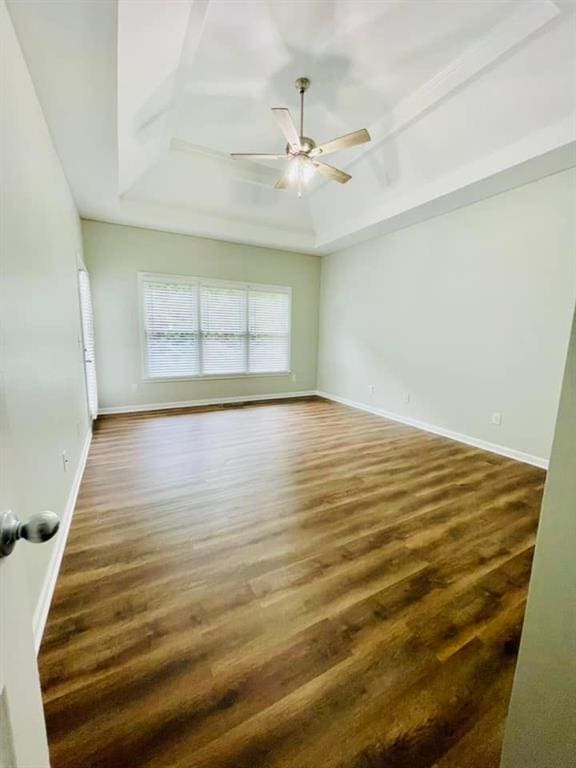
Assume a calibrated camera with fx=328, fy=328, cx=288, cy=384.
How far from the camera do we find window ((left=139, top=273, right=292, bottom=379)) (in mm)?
5074

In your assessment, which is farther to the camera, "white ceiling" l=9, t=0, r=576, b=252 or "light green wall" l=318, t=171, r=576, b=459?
"light green wall" l=318, t=171, r=576, b=459

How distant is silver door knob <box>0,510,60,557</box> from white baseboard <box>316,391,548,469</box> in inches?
156

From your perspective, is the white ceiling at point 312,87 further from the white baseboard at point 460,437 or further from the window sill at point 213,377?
the white baseboard at point 460,437

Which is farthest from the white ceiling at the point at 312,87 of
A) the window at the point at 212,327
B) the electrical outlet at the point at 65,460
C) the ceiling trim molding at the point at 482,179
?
the electrical outlet at the point at 65,460

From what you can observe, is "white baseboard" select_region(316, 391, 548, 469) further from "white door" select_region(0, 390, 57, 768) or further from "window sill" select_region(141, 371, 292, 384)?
"white door" select_region(0, 390, 57, 768)

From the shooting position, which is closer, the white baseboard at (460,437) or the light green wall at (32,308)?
the light green wall at (32,308)

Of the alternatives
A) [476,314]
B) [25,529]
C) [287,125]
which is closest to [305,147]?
[287,125]

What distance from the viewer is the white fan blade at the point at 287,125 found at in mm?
2453

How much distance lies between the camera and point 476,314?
12.5 ft

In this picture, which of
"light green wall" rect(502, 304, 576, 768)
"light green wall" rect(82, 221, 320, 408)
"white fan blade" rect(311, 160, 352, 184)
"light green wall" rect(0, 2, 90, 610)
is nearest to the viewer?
"light green wall" rect(502, 304, 576, 768)

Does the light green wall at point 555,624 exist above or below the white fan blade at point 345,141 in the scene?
below

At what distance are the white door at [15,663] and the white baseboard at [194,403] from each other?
4795 mm

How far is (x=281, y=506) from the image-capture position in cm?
247

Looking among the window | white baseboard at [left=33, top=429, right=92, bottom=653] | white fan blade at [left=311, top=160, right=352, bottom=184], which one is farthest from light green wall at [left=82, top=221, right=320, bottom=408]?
white fan blade at [left=311, top=160, right=352, bottom=184]
